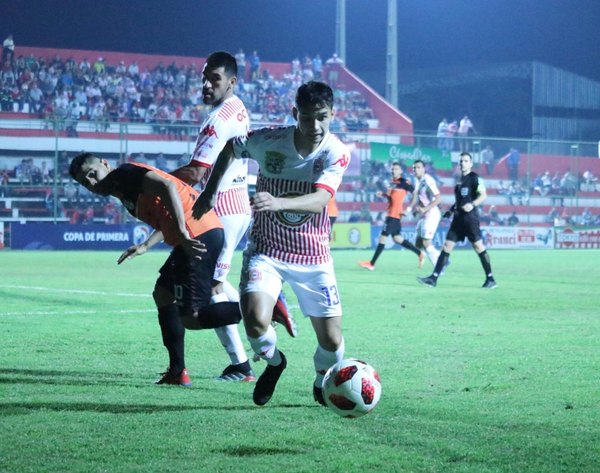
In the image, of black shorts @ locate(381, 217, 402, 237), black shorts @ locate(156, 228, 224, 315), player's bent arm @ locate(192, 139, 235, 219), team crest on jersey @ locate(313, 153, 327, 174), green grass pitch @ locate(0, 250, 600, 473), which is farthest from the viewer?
black shorts @ locate(381, 217, 402, 237)

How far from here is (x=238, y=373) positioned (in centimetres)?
714

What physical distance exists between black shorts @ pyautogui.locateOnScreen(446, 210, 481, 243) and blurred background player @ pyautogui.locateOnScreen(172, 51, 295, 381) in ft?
32.8

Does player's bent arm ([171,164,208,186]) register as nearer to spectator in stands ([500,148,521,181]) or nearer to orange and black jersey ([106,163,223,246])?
orange and black jersey ([106,163,223,246])

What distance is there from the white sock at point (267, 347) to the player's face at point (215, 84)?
2070 mm

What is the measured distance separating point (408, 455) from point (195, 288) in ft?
7.92

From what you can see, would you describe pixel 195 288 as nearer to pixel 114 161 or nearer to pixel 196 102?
pixel 114 161

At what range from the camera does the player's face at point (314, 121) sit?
18.4ft

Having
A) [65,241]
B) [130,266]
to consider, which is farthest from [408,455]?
[65,241]

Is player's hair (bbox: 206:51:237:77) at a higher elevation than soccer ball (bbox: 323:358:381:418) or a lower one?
higher

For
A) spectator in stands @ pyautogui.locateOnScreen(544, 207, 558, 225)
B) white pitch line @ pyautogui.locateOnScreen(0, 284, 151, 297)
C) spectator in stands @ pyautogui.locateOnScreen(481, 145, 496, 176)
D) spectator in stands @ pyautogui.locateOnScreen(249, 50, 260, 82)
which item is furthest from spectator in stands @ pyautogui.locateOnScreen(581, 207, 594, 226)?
white pitch line @ pyautogui.locateOnScreen(0, 284, 151, 297)

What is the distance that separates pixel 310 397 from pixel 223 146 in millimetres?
1815

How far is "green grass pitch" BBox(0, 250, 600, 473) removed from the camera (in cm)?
459

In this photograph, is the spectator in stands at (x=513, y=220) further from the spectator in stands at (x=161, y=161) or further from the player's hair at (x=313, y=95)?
the player's hair at (x=313, y=95)

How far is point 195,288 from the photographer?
6.61 metres
